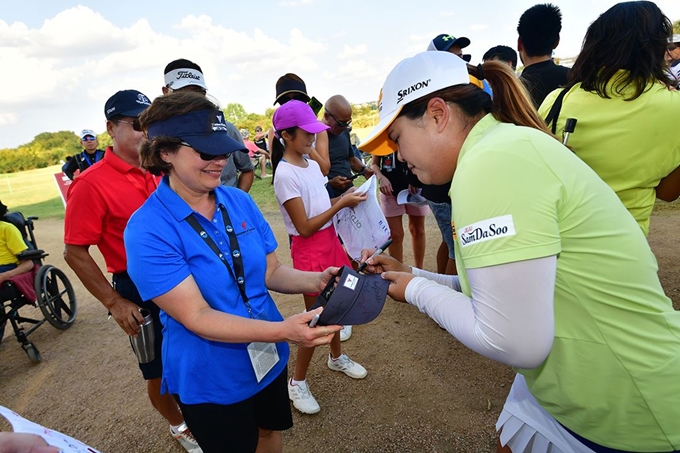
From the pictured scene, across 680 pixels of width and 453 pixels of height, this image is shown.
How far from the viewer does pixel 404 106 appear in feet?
4.59

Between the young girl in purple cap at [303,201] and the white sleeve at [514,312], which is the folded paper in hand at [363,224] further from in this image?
the white sleeve at [514,312]

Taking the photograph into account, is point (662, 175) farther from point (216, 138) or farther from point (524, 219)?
point (216, 138)

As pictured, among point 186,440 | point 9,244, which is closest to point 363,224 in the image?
point 186,440

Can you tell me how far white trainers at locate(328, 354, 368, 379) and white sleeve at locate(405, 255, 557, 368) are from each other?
2498 mm

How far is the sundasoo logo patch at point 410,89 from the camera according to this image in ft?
4.37

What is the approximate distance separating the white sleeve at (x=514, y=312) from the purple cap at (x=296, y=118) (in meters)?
2.14

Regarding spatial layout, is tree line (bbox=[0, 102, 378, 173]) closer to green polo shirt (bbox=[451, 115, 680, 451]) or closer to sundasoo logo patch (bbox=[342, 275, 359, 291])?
sundasoo logo patch (bbox=[342, 275, 359, 291])

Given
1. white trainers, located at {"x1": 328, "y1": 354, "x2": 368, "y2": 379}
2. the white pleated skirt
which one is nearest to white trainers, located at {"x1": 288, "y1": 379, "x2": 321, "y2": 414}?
white trainers, located at {"x1": 328, "y1": 354, "x2": 368, "y2": 379}

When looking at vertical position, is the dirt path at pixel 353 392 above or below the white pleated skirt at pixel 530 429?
below

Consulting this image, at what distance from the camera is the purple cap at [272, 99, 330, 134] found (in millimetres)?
2971

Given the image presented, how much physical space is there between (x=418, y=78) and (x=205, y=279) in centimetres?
121

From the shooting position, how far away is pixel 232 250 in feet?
6.12

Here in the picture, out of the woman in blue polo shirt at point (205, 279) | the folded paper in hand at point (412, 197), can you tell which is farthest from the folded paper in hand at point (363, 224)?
the woman in blue polo shirt at point (205, 279)

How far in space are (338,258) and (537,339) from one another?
2.28 metres
